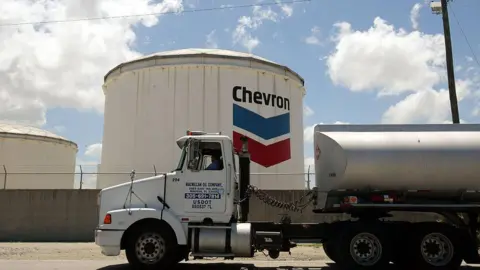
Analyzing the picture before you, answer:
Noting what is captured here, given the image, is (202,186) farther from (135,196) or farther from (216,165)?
(135,196)

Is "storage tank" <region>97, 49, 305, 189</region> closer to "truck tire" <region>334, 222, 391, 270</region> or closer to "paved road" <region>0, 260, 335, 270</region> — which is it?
"paved road" <region>0, 260, 335, 270</region>

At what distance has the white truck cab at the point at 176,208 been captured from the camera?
9859 millimetres

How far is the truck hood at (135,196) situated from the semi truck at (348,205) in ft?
0.07

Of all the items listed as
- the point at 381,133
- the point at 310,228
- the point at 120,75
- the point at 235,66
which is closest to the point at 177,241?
the point at 310,228

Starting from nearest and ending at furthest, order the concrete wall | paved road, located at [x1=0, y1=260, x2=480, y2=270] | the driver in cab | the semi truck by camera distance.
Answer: the semi truck < the driver in cab < paved road, located at [x1=0, y1=260, x2=480, y2=270] < the concrete wall

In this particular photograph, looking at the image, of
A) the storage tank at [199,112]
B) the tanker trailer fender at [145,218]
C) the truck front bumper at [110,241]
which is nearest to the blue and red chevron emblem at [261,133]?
the storage tank at [199,112]

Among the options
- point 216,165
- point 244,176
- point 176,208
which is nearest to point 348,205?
point 244,176

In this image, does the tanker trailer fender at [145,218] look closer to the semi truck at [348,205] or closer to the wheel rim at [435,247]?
the semi truck at [348,205]

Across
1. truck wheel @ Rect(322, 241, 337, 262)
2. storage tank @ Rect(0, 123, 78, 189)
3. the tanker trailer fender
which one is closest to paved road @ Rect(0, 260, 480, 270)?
truck wheel @ Rect(322, 241, 337, 262)

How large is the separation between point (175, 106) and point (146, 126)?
159 cm

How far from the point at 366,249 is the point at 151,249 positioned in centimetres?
456

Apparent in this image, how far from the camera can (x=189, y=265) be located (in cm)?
1171

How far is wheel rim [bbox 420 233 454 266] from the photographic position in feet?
32.8

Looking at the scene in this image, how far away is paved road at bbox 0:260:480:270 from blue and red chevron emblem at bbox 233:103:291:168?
29.2 ft
